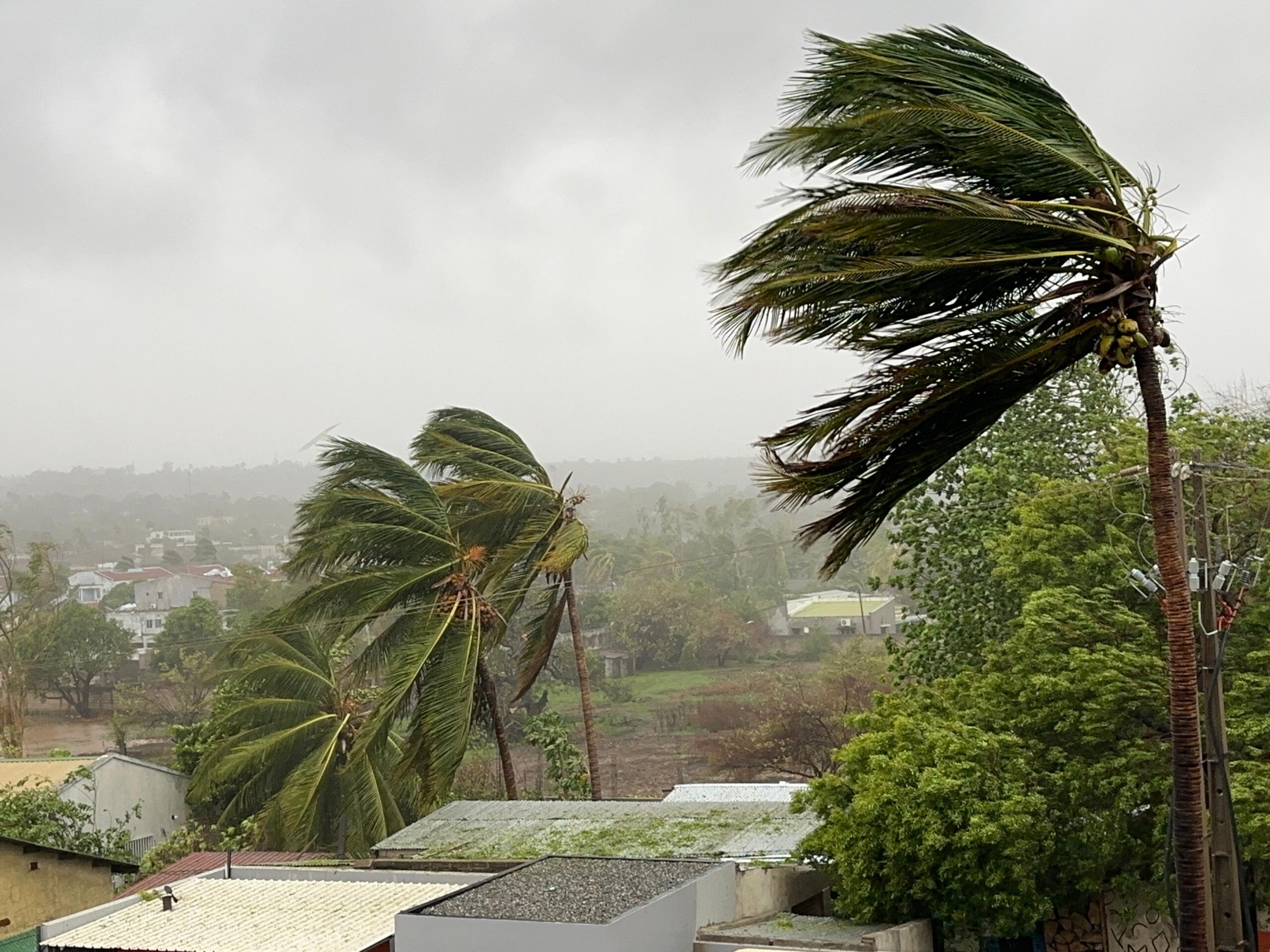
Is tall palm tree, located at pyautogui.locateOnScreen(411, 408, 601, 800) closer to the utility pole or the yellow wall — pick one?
the yellow wall

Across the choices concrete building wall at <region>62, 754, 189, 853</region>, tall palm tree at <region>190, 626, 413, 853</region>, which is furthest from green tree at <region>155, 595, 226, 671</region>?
A: tall palm tree at <region>190, 626, 413, 853</region>

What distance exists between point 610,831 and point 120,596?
91.4 m

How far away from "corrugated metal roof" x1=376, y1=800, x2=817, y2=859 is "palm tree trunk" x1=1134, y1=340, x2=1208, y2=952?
7644mm

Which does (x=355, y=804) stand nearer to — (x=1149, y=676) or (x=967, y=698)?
(x=967, y=698)

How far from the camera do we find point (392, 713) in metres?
21.1

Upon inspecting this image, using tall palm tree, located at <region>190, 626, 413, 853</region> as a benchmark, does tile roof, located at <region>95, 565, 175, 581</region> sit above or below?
above

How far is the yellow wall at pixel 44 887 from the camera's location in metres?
16.7

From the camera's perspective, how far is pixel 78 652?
68.5m

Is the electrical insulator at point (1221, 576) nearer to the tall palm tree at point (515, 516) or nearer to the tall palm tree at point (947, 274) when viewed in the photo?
the tall palm tree at point (947, 274)

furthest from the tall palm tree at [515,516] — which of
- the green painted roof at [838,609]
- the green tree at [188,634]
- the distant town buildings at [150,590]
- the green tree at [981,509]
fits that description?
the distant town buildings at [150,590]

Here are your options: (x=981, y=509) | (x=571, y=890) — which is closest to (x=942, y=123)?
(x=571, y=890)

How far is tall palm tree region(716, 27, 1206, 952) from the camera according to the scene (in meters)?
6.90

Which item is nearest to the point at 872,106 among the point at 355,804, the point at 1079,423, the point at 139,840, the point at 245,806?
the point at 1079,423

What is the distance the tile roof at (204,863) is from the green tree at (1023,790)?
360 inches
